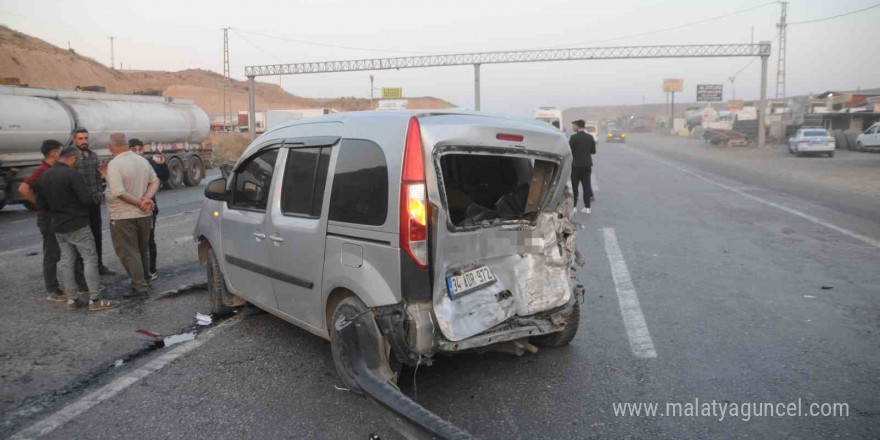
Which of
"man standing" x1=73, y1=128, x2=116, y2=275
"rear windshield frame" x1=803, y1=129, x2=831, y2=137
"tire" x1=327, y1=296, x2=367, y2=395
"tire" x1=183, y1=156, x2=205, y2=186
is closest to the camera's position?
"tire" x1=327, y1=296, x2=367, y2=395

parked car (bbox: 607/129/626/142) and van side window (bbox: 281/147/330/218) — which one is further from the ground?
parked car (bbox: 607/129/626/142)

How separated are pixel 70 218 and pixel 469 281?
441 cm

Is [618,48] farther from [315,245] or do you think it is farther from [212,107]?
[212,107]

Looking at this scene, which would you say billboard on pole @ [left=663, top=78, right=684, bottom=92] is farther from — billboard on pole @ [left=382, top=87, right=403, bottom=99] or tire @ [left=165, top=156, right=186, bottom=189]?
tire @ [left=165, top=156, right=186, bottom=189]

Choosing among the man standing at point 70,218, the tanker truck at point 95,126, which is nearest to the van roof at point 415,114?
the man standing at point 70,218

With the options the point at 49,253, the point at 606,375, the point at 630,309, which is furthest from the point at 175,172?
the point at 606,375

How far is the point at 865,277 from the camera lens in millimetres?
6797

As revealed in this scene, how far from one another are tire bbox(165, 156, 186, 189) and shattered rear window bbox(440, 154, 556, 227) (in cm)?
1815

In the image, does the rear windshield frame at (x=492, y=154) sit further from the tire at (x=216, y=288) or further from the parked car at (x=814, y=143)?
the parked car at (x=814, y=143)

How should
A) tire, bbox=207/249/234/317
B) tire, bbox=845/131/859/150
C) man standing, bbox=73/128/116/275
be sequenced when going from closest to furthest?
1. tire, bbox=207/249/234/317
2. man standing, bbox=73/128/116/275
3. tire, bbox=845/131/859/150

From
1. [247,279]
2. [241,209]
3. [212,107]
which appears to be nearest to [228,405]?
[247,279]

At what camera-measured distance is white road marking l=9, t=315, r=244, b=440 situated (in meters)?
3.67

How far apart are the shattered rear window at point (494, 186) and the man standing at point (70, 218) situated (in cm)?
375

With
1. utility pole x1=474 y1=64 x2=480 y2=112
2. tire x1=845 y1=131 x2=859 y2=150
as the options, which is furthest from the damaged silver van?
utility pole x1=474 y1=64 x2=480 y2=112
